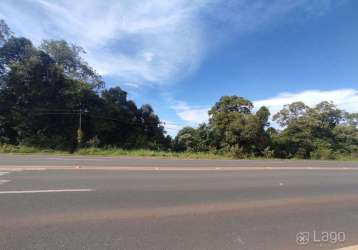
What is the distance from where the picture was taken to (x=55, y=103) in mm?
28328

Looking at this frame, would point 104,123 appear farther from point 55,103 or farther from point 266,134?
point 266,134

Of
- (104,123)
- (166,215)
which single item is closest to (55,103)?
(104,123)

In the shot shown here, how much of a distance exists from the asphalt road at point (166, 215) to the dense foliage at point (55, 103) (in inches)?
764

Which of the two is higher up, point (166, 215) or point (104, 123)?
point (104, 123)

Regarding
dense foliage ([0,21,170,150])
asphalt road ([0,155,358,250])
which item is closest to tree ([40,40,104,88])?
dense foliage ([0,21,170,150])

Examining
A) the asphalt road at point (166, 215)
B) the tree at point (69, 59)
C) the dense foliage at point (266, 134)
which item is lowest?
the asphalt road at point (166, 215)

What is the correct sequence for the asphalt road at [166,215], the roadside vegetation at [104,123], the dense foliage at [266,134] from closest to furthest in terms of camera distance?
the asphalt road at [166,215] → the roadside vegetation at [104,123] → the dense foliage at [266,134]

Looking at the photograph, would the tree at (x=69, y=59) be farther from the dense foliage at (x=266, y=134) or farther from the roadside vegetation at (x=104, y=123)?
the dense foliage at (x=266, y=134)

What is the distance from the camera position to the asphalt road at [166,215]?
339 cm

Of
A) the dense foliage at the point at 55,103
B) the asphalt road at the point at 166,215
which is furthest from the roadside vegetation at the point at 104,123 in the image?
the asphalt road at the point at 166,215

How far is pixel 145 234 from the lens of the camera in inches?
141

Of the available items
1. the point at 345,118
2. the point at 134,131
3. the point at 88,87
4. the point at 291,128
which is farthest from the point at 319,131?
the point at 88,87

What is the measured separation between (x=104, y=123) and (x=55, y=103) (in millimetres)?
6575

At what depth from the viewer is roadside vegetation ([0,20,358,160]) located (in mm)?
25219
